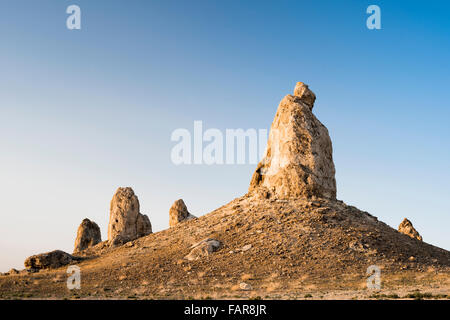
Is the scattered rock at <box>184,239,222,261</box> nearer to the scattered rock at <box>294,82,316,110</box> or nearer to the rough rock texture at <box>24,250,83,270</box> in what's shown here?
the rough rock texture at <box>24,250,83,270</box>

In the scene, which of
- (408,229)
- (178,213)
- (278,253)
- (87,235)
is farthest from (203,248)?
(408,229)

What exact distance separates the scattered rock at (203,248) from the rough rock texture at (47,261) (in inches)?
526

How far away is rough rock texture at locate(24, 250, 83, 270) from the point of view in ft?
121

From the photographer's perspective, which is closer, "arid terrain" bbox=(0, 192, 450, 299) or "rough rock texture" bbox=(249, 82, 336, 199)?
"arid terrain" bbox=(0, 192, 450, 299)

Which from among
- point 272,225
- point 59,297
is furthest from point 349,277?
point 59,297

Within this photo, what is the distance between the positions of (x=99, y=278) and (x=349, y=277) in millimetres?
17124

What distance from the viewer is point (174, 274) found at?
28.2m

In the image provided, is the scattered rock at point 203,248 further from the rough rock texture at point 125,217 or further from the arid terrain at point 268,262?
the rough rock texture at point 125,217

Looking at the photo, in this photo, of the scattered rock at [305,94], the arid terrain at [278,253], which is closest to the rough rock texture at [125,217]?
the arid terrain at [278,253]

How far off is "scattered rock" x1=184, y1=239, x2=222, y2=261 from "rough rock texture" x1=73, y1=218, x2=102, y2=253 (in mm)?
28666

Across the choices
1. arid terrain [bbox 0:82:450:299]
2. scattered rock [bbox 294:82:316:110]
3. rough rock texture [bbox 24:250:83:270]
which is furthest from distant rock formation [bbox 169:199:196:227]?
scattered rock [bbox 294:82:316:110]

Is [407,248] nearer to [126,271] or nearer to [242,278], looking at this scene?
[242,278]

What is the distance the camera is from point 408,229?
2200 inches

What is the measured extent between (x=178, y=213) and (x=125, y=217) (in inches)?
553
